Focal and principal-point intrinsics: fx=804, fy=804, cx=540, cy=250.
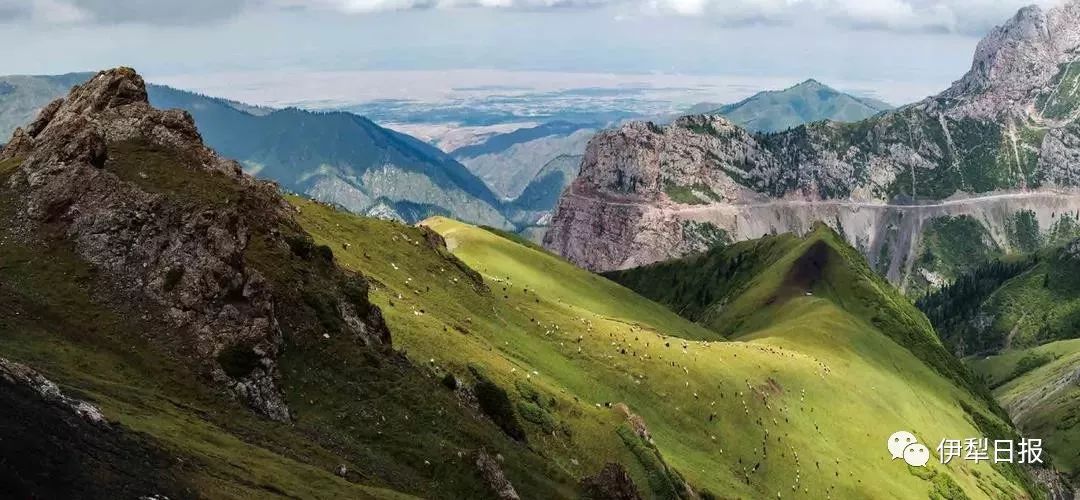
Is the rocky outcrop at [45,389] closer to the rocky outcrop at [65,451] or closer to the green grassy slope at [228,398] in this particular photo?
the rocky outcrop at [65,451]

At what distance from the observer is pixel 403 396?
175 feet

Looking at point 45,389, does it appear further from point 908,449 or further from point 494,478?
point 908,449

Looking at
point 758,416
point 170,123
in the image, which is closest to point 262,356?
point 170,123

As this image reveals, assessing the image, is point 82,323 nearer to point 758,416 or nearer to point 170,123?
point 170,123

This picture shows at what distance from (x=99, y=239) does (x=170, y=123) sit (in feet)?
52.1

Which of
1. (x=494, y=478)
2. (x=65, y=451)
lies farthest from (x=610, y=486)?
(x=65, y=451)

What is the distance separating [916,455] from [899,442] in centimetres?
399

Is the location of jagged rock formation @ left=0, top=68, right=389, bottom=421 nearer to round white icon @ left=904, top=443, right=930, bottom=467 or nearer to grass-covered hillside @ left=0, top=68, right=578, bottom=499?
grass-covered hillside @ left=0, top=68, right=578, bottom=499

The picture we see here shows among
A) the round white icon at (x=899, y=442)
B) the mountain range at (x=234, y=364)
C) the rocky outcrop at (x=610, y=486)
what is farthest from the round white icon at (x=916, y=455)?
the rocky outcrop at (x=610, y=486)

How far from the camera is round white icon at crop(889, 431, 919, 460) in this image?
135m

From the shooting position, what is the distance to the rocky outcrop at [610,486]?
190ft

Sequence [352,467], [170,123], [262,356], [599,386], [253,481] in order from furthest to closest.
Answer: [599,386] < [170,123] < [262,356] < [352,467] < [253,481]

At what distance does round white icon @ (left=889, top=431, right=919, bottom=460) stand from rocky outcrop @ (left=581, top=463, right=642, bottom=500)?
89.5m

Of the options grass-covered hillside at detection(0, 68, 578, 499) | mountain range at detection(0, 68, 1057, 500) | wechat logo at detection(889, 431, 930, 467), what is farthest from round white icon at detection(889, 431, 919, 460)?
grass-covered hillside at detection(0, 68, 578, 499)
